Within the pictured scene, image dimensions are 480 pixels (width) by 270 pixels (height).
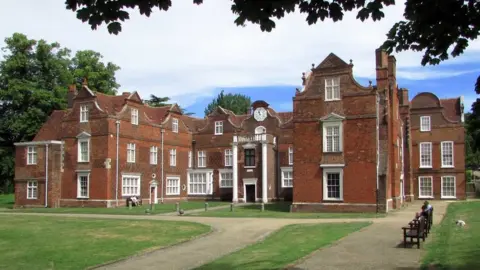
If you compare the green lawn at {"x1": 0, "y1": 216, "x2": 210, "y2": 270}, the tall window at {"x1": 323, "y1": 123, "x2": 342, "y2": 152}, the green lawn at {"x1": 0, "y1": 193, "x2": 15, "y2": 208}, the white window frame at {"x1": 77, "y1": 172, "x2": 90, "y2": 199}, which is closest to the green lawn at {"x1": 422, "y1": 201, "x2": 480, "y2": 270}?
the green lawn at {"x1": 0, "y1": 216, "x2": 210, "y2": 270}

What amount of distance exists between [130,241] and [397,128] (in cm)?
2693

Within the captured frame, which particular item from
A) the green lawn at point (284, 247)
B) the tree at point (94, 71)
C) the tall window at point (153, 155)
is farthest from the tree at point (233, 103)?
the green lawn at point (284, 247)

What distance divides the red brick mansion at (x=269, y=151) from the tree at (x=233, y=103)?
31.1 metres

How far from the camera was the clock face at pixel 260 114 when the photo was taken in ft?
161

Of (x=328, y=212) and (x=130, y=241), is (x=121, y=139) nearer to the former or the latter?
(x=328, y=212)

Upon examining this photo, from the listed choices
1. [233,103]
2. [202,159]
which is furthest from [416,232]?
[233,103]

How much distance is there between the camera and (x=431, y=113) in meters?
49.3

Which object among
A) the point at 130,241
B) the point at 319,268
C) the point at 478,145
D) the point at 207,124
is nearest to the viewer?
the point at 478,145

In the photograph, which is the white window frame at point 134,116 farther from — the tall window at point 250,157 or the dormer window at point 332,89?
the dormer window at point 332,89

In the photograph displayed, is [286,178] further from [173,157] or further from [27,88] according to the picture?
[27,88]

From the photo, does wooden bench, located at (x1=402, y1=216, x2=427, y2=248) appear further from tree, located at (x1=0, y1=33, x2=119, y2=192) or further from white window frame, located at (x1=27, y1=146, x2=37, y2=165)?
tree, located at (x1=0, y1=33, x2=119, y2=192)

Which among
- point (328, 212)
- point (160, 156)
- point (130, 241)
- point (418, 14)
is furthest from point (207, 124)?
point (418, 14)

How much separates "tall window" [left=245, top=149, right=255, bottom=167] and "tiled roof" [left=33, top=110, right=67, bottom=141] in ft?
57.3

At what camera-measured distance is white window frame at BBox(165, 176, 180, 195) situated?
49125 mm
